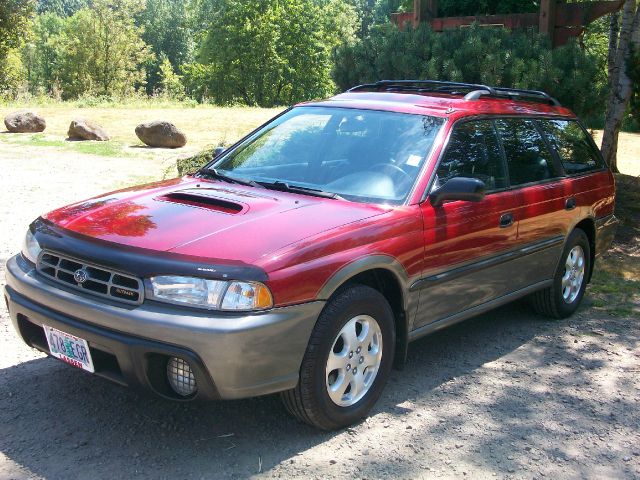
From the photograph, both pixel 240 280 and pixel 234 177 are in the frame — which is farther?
pixel 234 177

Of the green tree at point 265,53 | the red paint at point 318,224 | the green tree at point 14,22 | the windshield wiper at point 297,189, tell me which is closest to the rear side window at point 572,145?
the red paint at point 318,224

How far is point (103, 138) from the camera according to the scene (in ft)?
59.0

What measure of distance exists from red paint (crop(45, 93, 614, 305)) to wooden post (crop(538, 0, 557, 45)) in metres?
5.61

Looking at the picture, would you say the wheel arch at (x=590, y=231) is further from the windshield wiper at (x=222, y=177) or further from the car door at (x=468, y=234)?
the windshield wiper at (x=222, y=177)

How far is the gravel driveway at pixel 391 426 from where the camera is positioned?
355 cm

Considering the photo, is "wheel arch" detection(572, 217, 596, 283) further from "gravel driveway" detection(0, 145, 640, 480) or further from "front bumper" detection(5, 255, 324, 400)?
"front bumper" detection(5, 255, 324, 400)

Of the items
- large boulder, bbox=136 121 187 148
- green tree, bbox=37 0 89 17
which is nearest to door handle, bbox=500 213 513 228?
large boulder, bbox=136 121 187 148

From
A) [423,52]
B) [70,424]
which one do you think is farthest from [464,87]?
[423,52]

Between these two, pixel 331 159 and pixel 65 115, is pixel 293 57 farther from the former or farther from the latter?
pixel 331 159

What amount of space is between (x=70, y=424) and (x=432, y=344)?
2.63m

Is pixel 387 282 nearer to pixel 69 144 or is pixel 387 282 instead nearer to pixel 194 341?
pixel 194 341

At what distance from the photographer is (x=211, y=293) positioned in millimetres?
3346

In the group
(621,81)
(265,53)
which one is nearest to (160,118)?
(621,81)

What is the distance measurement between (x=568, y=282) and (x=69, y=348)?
4.14 m
